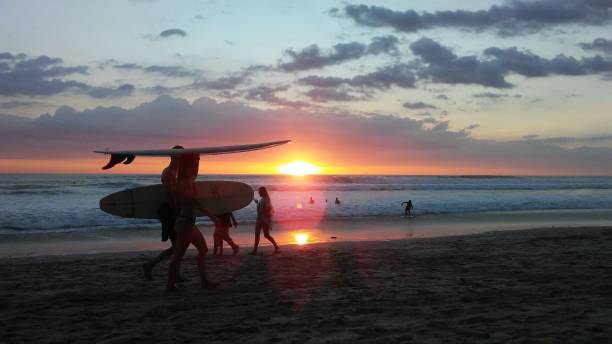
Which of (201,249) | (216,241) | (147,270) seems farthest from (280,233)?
(201,249)

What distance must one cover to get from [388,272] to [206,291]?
11.6 ft

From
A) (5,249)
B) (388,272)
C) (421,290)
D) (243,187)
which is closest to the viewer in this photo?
(421,290)

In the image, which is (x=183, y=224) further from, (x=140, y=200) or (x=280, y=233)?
(x=280, y=233)

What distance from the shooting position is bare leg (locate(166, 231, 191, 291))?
7703 mm

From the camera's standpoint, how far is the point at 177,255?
25.7 ft

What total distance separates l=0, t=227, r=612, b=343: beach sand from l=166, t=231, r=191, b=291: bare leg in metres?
0.24

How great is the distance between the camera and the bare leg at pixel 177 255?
7.70m

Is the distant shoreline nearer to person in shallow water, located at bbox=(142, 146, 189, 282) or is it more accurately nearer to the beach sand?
the beach sand

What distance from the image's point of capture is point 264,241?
1680 centimetres

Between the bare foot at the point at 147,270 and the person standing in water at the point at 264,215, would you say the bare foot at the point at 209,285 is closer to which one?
the bare foot at the point at 147,270

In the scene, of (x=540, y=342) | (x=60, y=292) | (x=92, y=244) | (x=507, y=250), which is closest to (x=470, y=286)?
(x=540, y=342)

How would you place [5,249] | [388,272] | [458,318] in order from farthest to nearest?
[5,249] → [388,272] → [458,318]

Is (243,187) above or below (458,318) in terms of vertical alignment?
above

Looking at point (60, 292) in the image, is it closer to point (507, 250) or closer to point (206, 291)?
point (206, 291)
